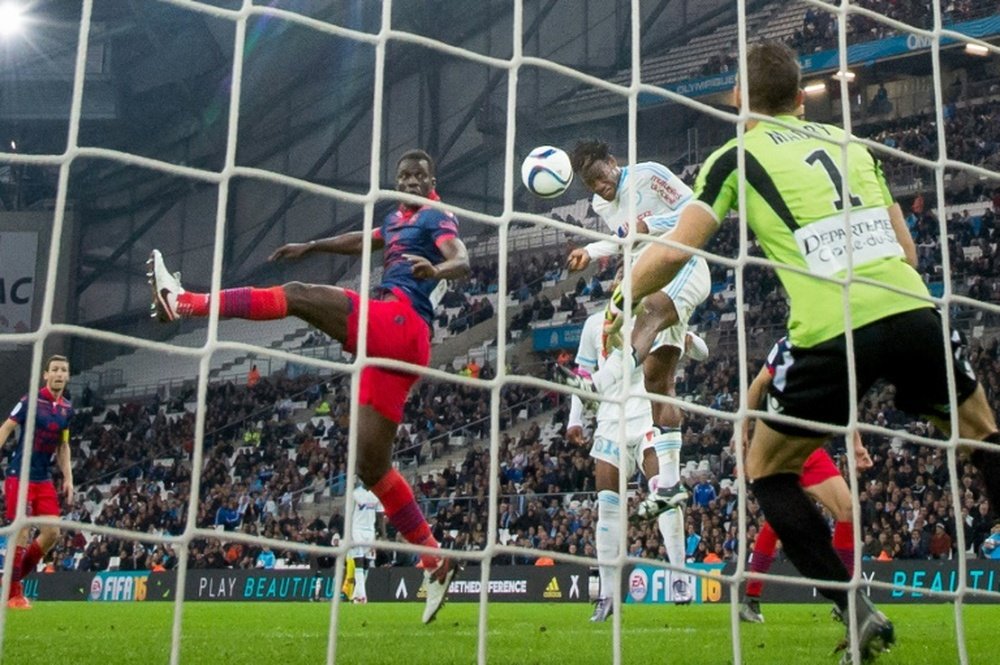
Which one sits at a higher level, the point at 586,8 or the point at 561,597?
the point at 586,8

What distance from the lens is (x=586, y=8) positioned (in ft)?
91.0

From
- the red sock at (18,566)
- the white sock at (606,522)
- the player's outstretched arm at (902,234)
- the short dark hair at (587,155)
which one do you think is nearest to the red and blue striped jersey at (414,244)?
the short dark hair at (587,155)

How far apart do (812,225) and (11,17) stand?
80.7 feet

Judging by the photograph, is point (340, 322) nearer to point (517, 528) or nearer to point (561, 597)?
point (561, 597)

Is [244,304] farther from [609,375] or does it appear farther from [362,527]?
[362,527]

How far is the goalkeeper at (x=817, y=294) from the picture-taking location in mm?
3594

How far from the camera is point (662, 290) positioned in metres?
6.51

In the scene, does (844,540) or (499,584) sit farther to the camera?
(499,584)

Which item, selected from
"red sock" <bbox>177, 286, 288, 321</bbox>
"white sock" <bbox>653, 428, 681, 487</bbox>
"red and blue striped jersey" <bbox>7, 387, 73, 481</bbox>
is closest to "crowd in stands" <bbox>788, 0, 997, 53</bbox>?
"white sock" <bbox>653, 428, 681, 487</bbox>

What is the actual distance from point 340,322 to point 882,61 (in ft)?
70.4

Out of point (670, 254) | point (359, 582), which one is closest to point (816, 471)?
point (670, 254)

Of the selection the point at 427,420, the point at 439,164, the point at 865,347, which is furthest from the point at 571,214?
the point at 865,347

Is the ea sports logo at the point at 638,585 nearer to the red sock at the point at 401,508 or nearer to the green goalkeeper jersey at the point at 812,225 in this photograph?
the red sock at the point at 401,508

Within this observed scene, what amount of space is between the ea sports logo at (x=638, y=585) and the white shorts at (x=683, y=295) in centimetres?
549
